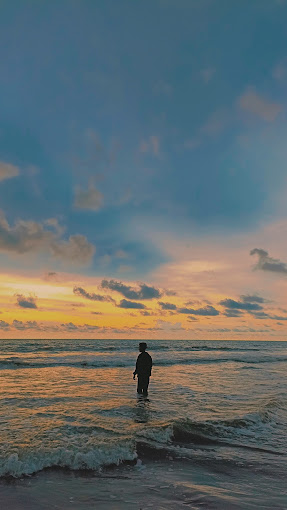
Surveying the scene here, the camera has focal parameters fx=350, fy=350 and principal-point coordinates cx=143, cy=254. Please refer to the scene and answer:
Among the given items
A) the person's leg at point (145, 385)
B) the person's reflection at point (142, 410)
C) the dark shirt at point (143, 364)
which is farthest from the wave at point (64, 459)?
the person's leg at point (145, 385)

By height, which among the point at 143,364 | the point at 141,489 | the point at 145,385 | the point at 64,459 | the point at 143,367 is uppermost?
the point at 143,364

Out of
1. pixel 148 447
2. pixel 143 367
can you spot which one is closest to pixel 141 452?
pixel 148 447

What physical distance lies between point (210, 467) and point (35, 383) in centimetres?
1454

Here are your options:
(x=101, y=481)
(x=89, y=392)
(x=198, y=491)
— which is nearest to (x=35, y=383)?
Result: (x=89, y=392)

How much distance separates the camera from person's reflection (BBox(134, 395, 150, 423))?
11.3 metres

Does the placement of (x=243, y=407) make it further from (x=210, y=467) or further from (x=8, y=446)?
(x=8, y=446)

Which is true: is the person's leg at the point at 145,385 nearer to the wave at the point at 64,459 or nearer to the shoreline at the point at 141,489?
the wave at the point at 64,459

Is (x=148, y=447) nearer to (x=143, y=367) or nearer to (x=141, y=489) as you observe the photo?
(x=141, y=489)

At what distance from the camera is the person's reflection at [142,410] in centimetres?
1126

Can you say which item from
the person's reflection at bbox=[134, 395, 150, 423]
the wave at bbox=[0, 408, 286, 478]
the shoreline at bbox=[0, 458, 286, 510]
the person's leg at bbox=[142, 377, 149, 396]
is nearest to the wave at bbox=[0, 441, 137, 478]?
the wave at bbox=[0, 408, 286, 478]

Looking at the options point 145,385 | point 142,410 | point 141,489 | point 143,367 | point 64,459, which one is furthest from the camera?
point 145,385

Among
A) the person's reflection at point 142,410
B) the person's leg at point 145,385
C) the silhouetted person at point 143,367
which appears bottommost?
the person's reflection at point 142,410

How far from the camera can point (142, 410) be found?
12.7m

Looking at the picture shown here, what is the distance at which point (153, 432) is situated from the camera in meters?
9.62
